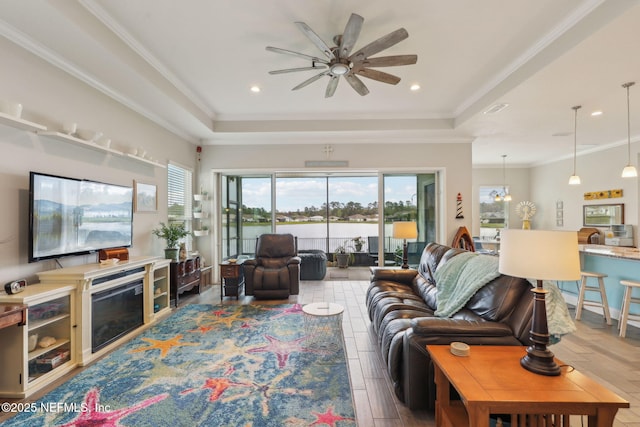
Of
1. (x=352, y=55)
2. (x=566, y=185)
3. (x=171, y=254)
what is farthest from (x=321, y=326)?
(x=566, y=185)

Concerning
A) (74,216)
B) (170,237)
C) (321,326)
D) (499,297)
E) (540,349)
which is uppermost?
(74,216)

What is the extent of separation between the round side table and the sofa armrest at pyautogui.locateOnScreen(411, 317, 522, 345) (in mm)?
1029

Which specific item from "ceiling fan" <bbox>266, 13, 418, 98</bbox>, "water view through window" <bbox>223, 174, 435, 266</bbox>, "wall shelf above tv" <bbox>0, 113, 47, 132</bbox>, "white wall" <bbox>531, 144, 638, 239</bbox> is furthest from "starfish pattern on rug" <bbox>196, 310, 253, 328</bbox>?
"white wall" <bbox>531, 144, 638, 239</bbox>

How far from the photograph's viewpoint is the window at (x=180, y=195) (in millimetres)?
4777

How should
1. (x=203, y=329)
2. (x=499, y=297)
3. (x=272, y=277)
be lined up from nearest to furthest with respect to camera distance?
1. (x=499, y=297)
2. (x=203, y=329)
3. (x=272, y=277)

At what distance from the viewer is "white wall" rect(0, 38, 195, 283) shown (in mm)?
2381

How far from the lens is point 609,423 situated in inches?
49.4

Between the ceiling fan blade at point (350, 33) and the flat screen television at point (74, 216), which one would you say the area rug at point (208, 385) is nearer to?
the flat screen television at point (74, 216)

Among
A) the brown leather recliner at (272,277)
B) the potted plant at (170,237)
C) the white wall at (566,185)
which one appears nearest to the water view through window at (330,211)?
the brown leather recliner at (272,277)

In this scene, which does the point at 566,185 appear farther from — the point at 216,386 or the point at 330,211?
the point at 216,386

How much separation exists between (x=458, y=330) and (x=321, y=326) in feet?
5.08

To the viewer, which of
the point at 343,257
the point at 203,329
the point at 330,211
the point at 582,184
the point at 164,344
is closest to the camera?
the point at 164,344

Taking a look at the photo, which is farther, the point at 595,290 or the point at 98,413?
the point at 595,290

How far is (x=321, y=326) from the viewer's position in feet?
9.95
